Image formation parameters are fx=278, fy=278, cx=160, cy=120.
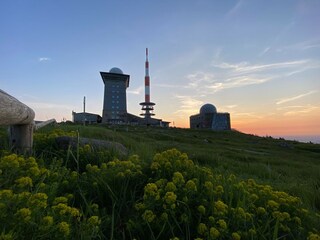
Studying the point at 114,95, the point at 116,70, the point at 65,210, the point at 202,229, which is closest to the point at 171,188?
the point at 202,229

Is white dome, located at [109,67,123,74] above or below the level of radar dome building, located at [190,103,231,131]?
above

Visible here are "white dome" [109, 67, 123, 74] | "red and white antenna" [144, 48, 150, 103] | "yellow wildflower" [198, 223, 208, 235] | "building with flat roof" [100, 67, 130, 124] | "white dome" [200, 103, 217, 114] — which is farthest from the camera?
"white dome" [109, 67, 123, 74]

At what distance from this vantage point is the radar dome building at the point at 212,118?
96062 mm

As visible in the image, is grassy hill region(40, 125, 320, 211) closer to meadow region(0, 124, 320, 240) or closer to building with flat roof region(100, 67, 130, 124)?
meadow region(0, 124, 320, 240)

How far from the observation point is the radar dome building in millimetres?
96062

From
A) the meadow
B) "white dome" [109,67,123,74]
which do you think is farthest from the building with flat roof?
the meadow

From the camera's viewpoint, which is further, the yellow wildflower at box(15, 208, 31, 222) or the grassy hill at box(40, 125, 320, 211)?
the grassy hill at box(40, 125, 320, 211)

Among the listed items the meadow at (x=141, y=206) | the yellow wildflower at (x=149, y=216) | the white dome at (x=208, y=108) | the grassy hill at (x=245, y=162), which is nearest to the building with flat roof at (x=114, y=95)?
the white dome at (x=208, y=108)

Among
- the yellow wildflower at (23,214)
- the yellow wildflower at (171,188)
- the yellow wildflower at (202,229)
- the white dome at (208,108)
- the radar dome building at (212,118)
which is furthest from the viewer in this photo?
the white dome at (208,108)

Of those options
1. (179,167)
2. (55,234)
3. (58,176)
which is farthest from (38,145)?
(55,234)

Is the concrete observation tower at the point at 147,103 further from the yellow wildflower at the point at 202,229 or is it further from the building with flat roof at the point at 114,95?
the yellow wildflower at the point at 202,229

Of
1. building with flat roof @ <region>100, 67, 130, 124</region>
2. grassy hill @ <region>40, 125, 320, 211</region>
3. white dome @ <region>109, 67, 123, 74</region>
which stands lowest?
grassy hill @ <region>40, 125, 320, 211</region>

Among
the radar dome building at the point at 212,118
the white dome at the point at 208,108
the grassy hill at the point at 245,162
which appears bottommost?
the grassy hill at the point at 245,162

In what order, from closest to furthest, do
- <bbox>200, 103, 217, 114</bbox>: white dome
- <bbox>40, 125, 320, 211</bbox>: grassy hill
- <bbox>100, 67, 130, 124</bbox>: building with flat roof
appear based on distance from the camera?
<bbox>40, 125, 320, 211</bbox>: grassy hill < <bbox>200, 103, 217, 114</bbox>: white dome < <bbox>100, 67, 130, 124</bbox>: building with flat roof
